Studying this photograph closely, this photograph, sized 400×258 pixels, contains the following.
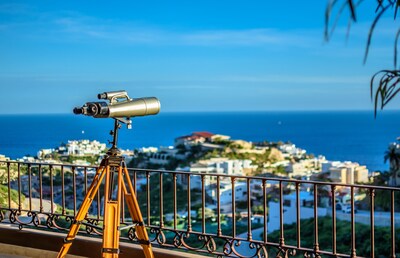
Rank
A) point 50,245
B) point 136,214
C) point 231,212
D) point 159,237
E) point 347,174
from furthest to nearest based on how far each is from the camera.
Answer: point 347,174 < point 231,212 < point 50,245 < point 159,237 < point 136,214

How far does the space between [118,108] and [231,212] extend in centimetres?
442

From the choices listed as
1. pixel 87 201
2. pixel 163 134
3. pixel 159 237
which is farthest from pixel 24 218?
pixel 163 134

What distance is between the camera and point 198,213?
1867 centimetres

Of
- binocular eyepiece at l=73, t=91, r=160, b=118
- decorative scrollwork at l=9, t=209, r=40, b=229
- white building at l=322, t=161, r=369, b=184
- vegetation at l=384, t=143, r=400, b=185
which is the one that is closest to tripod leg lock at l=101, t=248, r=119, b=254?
binocular eyepiece at l=73, t=91, r=160, b=118

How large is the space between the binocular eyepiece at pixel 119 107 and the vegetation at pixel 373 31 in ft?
5.81

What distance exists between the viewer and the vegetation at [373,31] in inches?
44.3

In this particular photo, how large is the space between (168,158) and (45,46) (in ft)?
23.5

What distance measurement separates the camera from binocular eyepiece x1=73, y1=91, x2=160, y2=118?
2832mm

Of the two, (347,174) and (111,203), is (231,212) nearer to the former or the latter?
(111,203)

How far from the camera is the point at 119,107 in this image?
2.91 m

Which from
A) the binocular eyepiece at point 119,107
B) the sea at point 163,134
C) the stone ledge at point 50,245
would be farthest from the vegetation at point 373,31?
the stone ledge at point 50,245

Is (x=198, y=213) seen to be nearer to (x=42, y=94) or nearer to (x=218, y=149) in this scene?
(x=218, y=149)

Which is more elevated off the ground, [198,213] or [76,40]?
[76,40]

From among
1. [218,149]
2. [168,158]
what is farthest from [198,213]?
[218,149]
